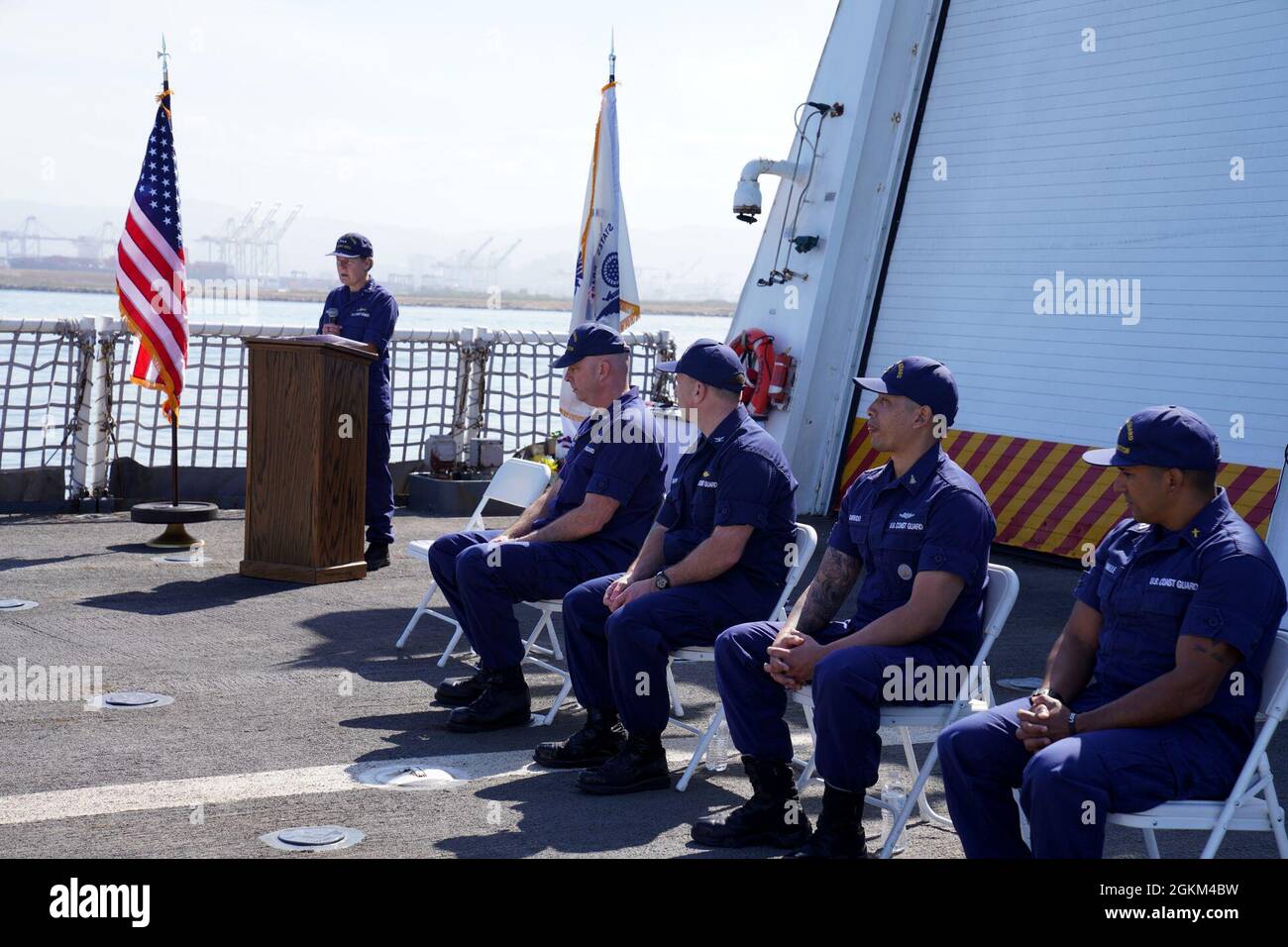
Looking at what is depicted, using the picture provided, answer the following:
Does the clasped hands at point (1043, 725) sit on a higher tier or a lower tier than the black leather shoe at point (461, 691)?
higher

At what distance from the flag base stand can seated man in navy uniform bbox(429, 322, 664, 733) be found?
13.6ft

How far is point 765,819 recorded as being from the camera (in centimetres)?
452

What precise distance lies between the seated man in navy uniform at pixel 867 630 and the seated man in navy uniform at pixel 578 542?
126cm

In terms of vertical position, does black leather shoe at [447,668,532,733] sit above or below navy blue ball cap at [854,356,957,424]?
below

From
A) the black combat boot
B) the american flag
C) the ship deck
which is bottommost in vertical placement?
the ship deck

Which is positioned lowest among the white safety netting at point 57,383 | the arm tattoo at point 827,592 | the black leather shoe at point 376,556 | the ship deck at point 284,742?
the ship deck at point 284,742

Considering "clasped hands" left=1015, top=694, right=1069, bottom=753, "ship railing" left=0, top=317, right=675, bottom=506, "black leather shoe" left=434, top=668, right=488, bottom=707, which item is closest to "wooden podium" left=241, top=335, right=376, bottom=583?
"ship railing" left=0, top=317, right=675, bottom=506

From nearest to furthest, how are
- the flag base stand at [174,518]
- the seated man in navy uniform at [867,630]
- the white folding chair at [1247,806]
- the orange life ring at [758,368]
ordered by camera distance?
the white folding chair at [1247,806] → the seated man in navy uniform at [867,630] → the flag base stand at [174,518] → the orange life ring at [758,368]

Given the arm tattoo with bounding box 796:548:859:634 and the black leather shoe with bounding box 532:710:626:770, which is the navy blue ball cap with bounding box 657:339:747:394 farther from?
the black leather shoe with bounding box 532:710:626:770

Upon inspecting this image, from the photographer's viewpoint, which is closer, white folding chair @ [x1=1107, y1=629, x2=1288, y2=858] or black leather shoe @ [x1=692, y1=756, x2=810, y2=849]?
white folding chair @ [x1=1107, y1=629, x2=1288, y2=858]

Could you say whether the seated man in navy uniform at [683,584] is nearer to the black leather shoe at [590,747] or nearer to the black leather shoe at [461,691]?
the black leather shoe at [590,747]

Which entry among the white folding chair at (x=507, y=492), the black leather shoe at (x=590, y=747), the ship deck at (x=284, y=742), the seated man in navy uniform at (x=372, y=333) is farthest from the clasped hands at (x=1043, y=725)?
the seated man in navy uniform at (x=372, y=333)

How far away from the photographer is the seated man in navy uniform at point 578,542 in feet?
19.0

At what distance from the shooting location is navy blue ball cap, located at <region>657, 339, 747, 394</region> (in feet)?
17.3
